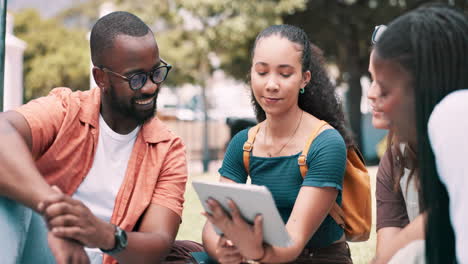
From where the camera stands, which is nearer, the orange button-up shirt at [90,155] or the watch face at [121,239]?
the watch face at [121,239]

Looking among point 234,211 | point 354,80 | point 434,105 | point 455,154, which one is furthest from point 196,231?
point 354,80

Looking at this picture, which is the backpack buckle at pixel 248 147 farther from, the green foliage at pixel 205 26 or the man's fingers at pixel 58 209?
the green foliage at pixel 205 26

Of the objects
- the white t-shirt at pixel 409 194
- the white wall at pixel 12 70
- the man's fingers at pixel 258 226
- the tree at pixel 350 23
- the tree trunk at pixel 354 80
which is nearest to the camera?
the man's fingers at pixel 258 226

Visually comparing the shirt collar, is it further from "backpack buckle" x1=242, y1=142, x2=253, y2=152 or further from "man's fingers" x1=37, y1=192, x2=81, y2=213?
"man's fingers" x1=37, y1=192, x2=81, y2=213

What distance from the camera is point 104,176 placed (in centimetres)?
315

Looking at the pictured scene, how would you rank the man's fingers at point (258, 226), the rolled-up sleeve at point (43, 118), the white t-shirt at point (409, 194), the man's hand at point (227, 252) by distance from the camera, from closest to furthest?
1. the man's fingers at point (258, 226)
2. the man's hand at point (227, 252)
3. the white t-shirt at point (409, 194)
4. the rolled-up sleeve at point (43, 118)

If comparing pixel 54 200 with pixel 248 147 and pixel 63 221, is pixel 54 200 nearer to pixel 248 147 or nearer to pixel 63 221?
pixel 63 221

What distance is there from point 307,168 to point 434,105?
0.88 m

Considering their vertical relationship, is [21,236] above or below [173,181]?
below

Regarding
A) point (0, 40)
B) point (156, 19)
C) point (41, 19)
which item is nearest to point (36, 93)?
point (41, 19)

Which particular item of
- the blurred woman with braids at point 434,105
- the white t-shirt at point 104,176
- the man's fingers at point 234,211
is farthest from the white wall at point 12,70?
the blurred woman with braids at point 434,105

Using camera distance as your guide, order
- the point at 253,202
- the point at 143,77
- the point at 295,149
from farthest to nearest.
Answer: the point at 143,77 < the point at 295,149 < the point at 253,202

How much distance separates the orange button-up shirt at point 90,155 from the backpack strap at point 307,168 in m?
0.68

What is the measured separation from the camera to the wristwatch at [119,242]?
2.67 meters
